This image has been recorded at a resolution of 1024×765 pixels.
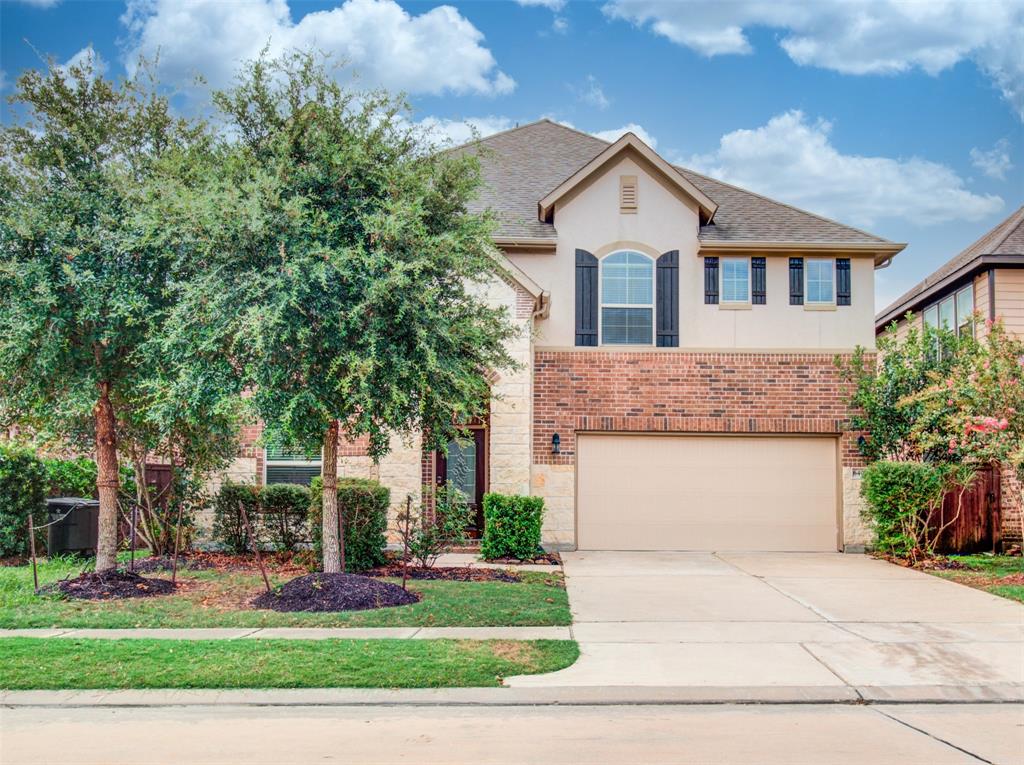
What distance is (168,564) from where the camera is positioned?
43.3 ft

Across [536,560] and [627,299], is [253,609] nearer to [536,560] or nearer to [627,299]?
[536,560]

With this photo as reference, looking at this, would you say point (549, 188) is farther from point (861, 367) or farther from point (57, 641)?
point (57, 641)

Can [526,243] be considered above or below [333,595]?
above

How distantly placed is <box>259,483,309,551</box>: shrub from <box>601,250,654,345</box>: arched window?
6504mm

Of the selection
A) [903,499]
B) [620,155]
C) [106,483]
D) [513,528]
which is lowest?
[513,528]

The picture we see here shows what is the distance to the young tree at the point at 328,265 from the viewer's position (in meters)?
9.55

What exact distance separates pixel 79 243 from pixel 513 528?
299 inches

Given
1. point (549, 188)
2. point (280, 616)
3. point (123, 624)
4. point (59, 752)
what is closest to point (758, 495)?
point (549, 188)

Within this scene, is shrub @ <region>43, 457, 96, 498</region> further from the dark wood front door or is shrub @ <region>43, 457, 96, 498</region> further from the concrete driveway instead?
the concrete driveway

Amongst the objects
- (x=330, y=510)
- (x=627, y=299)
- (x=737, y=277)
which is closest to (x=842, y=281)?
(x=737, y=277)

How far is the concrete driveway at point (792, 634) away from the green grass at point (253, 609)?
65 cm

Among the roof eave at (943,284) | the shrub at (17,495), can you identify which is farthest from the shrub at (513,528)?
the roof eave at (943,284)

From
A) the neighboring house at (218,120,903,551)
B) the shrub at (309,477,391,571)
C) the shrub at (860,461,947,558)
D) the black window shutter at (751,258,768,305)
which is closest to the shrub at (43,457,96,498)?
the neighboring house at (218,120,903,551)

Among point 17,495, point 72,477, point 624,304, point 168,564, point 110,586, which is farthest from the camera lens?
point 624,304
